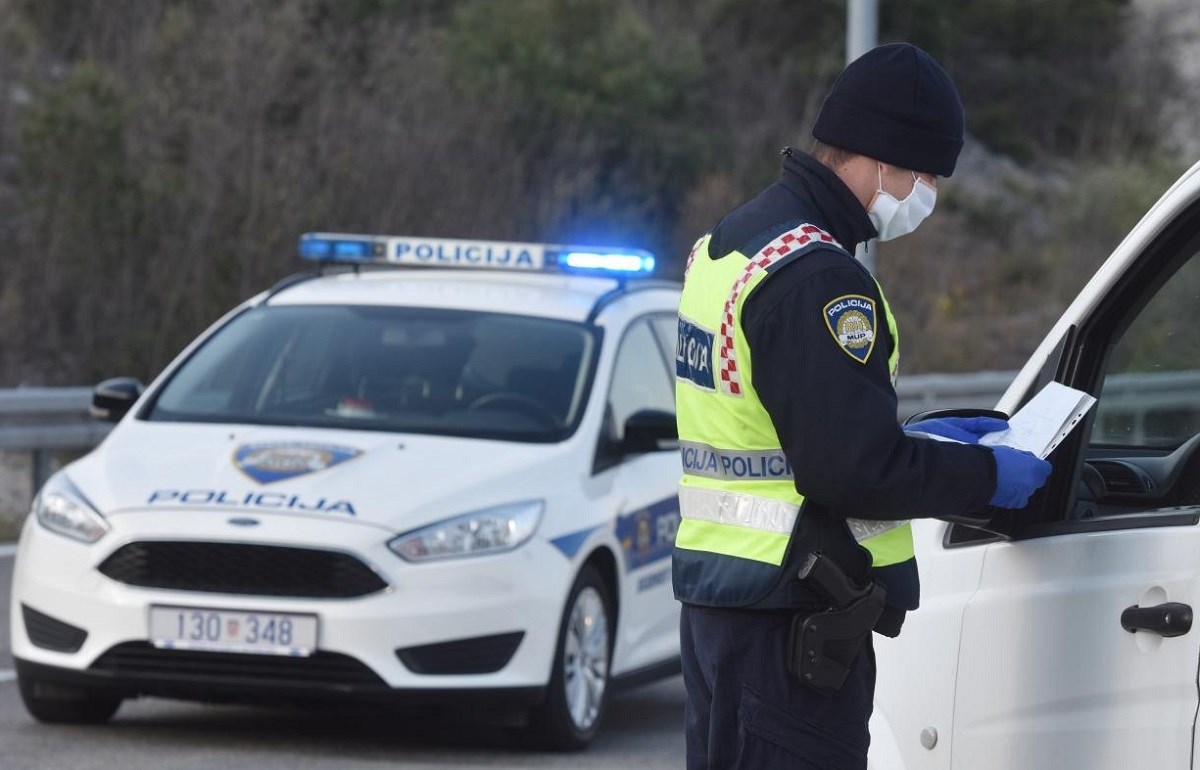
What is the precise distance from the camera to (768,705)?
3.47m

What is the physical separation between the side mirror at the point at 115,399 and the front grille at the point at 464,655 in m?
1.79

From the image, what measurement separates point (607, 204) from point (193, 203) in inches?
311

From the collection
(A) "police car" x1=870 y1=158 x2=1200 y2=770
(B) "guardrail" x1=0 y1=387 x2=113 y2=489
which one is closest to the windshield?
(A) "police car" x1=870 y1=158 x2=1200 y2=770

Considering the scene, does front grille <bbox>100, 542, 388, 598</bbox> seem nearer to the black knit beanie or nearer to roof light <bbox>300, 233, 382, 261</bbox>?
roof light <bbox>300, 233, 382, 261</bbox>

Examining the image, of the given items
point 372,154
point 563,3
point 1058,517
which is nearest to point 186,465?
point 1058,517

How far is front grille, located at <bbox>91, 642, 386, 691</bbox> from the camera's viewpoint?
702 centimetres

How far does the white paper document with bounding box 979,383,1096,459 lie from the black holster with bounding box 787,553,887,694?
366 millimetres

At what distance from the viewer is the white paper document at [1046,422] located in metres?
3.60

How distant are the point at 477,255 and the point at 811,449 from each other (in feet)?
18.7

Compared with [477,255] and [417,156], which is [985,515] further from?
[417,156]

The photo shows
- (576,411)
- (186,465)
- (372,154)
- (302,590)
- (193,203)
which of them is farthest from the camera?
(372,154)

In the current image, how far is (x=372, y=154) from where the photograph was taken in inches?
955

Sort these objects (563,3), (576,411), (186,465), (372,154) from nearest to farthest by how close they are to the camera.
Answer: (186,465), (576,411), (372,154), (563,3)

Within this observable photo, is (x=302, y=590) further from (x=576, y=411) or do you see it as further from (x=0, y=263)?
(x=0, y=263)
